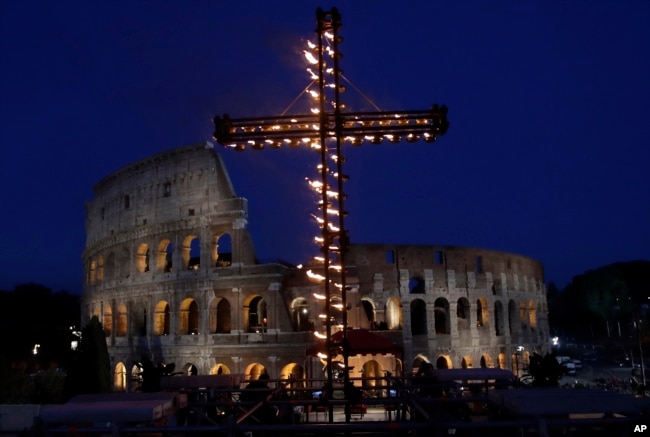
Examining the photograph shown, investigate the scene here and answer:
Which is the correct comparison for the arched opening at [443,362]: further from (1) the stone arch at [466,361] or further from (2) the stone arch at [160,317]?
(2) the stone arch at [160,317]

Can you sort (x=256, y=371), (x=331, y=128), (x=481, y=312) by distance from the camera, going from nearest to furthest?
(x=331, y=128)
(x=256, y=371)
(x=481, y=312)

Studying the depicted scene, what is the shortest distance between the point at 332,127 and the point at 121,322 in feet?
91.9

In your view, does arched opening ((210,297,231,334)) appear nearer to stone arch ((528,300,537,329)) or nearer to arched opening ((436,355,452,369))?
arched opening ((436,355,452,369))

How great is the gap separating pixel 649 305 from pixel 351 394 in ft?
267

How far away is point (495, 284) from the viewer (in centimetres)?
3547

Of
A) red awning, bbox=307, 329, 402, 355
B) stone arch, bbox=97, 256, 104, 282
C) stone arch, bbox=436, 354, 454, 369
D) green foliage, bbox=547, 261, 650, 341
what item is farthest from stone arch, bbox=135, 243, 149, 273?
green foliage, bbox=547, 261, 650, 341

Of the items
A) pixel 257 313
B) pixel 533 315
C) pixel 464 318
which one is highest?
pixel 257 313

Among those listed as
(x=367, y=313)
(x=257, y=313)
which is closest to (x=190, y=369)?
(x=257, y=313)

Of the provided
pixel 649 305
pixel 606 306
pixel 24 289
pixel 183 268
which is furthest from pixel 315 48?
pixel 649 305

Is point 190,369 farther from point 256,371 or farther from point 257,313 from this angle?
point 257,313

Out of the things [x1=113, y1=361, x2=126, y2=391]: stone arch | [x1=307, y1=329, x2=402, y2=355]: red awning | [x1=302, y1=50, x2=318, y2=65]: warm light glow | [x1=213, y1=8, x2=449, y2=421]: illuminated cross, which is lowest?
[x1=113, y1=361, x2=126, y2=391]: stone arch

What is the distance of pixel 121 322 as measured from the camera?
36250mm

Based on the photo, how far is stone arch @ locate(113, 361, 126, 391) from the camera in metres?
35.1

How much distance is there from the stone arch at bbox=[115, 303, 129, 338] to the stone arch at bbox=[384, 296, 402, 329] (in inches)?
605
